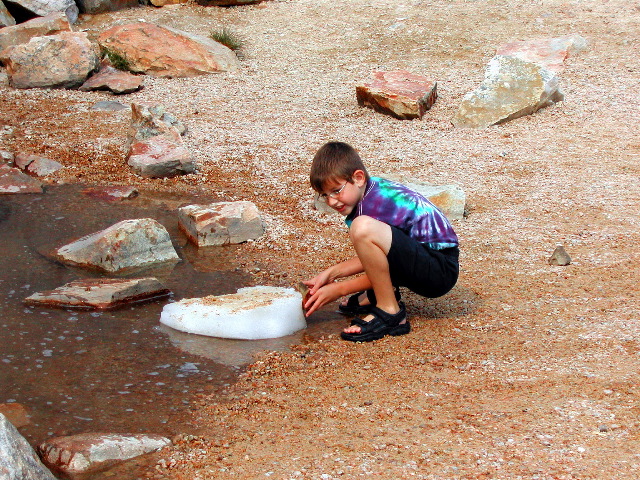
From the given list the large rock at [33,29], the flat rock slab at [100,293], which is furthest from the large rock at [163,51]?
the flat rock slab at [100,293]

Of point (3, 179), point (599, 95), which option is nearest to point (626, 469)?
point (3, 179)

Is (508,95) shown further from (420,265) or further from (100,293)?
(100,293)

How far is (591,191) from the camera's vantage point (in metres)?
6.05

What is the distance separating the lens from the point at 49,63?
9.01 metres

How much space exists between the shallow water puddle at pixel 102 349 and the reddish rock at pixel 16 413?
0.03 m

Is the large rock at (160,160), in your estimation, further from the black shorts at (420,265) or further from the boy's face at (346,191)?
the black shorts at (420,265)

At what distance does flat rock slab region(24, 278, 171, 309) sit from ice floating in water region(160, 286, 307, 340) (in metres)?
0.30

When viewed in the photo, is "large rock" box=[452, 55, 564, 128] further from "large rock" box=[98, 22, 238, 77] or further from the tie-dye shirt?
the tie-dye shirt

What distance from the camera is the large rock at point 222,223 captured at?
534cm

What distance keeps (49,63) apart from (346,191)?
6.24 metres

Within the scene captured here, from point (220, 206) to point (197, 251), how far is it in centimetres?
37

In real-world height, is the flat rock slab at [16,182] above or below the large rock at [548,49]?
above

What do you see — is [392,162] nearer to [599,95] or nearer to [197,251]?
[197,251]

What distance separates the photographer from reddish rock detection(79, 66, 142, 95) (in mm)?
8953
